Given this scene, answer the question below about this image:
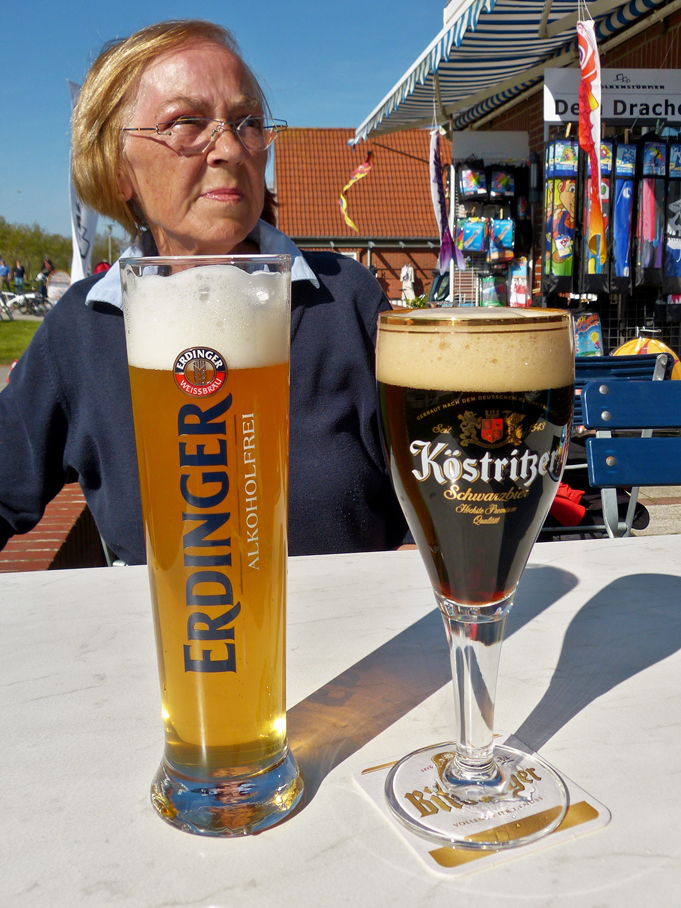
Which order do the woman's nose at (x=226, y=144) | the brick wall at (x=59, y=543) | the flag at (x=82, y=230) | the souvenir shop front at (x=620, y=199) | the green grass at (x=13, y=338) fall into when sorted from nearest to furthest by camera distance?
the woman's nose at (x=226, y=144), the brick wall at (x=59, y=543), the flag at (x=82, y=230), the souvenir shop front at (x=620, y=199), the green grass at (x=13, y=338)

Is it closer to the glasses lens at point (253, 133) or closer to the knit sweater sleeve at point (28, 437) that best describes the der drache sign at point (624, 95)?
the glasses lens at point (253, 133)

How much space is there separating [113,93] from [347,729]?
1.51m

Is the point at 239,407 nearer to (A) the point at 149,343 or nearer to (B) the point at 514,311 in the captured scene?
(A) the point at 149,343

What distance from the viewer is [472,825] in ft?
1.77

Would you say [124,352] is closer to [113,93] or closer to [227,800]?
[113,93]

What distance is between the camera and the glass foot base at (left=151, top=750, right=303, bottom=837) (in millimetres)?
540

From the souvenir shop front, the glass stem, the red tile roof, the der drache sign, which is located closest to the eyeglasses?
the glass stem

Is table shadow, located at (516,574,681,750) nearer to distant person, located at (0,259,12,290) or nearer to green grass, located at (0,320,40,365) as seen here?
green grass, located at (0,320,40,365)

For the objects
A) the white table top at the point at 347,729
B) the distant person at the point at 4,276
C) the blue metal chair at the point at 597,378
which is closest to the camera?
the white table top at the point at 347,729

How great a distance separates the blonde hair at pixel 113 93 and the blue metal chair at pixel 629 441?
1238 mm

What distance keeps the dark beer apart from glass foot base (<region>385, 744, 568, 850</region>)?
144mm

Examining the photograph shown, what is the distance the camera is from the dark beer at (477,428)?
0.52 meters

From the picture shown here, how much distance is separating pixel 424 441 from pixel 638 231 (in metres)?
5.42

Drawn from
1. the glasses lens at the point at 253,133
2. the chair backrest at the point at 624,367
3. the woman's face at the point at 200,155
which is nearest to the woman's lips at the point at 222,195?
the woman's face at the point at 200,155
